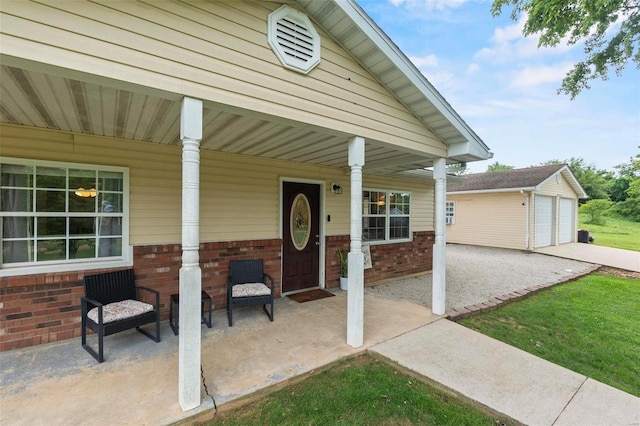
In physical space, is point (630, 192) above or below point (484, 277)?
above

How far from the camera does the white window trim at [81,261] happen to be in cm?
305

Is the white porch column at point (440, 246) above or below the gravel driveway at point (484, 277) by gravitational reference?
above

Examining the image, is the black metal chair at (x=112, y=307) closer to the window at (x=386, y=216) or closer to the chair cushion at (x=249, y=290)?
the chair cushion at (x=249, y=290)

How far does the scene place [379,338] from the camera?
3.43 m

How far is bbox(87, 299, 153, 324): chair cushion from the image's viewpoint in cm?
288

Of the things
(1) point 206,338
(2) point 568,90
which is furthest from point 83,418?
(2) point 568,90

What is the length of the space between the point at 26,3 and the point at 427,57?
18681 millimetres

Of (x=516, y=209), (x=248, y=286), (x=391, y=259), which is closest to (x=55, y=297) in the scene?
(x=248, y=286)

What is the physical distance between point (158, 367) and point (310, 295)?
284cm

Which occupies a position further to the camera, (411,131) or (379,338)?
(411,131)

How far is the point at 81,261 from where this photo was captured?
3418 mm

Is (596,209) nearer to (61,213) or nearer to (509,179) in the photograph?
(509,179)

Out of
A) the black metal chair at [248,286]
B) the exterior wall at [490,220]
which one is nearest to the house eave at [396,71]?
the black metal chair at [248,286]

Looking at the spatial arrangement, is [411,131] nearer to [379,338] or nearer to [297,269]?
[379,338]
